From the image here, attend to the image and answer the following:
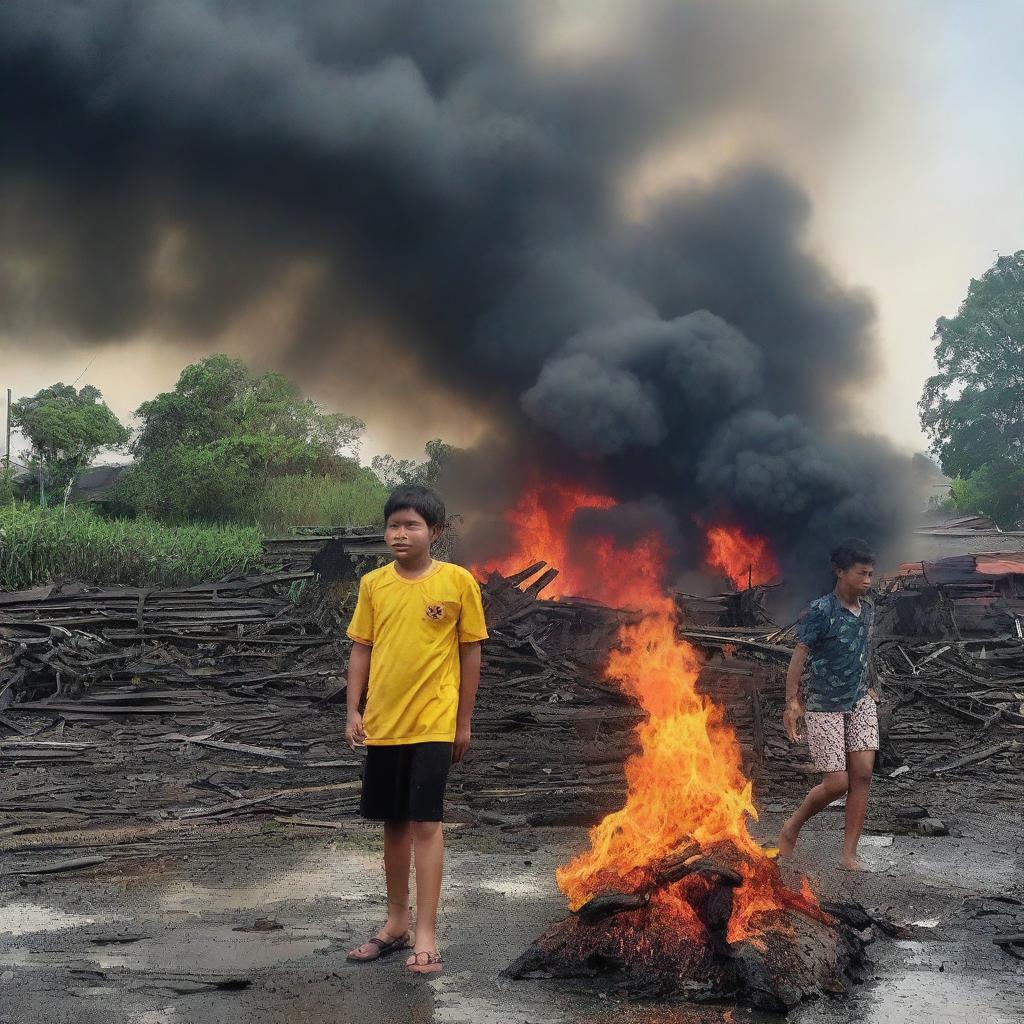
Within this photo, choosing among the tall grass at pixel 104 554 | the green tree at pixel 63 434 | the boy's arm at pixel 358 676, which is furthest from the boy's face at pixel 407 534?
the green tree at pixel 63 434

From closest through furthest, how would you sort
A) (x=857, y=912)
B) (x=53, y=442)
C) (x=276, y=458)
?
1. (x=857, y=912)
2. (x=276, y=458)
3. (x=53, y=442)

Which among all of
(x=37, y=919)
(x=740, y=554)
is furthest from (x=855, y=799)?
(x=740, y=554)

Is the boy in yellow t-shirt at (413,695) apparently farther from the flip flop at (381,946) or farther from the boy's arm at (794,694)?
the boy's arm at (794,694)

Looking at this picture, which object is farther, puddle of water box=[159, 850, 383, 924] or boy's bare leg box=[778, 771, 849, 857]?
boy's bare leg box=[778, 771, 849, 857]

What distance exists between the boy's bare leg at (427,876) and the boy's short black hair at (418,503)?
1251 millimetres

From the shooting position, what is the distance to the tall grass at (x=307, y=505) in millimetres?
38938

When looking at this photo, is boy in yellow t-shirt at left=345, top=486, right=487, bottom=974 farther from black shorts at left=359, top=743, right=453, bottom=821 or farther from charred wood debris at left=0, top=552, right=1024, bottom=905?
charred wood debris at left=0, top=552, right=1024, bottom=905

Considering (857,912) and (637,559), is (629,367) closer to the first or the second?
(637,559)

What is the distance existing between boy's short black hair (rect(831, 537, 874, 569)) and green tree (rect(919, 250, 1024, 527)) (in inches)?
1655

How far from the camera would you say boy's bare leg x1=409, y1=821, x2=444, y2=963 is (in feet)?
12.8

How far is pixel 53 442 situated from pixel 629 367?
29.7 metres

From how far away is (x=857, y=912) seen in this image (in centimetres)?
440

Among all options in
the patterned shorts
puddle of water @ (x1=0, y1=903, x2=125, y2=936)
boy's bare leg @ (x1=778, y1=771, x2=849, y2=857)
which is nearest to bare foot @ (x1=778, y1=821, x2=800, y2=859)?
boy's bare leg @ (x1=778, y1=771, x2=849, y2=857)

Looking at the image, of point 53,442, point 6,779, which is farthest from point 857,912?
point 53,442
